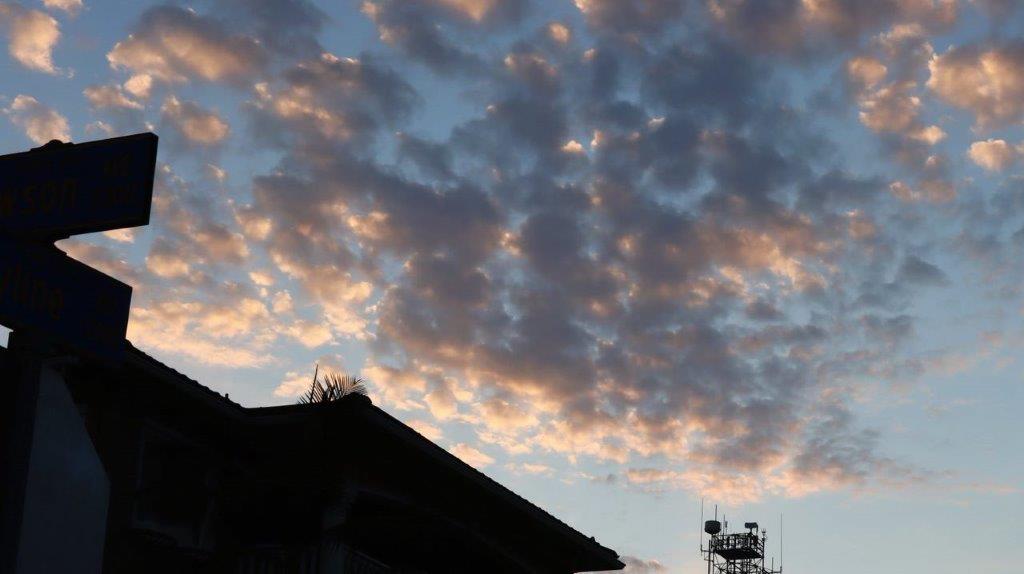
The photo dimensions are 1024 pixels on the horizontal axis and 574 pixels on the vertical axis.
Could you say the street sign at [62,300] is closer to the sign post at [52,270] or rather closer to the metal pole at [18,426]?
Answer: the sign post at [52,270]

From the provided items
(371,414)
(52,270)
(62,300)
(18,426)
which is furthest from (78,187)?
(371,414)

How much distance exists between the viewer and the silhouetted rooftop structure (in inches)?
665

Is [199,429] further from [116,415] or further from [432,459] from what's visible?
[432,459]

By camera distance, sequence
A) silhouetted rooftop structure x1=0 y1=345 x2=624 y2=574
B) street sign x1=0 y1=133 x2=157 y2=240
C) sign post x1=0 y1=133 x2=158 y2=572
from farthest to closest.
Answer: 1. silhouetted rooftop structure x1=0 y1=345 x2=624 y2=574
2. street sign x1=0 y1=133 x2=157 y2=240
3. sign post x1=0 y1=133 x2=158 y2=572

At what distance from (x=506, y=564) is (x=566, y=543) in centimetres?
359

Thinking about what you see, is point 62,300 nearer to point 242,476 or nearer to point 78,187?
point 78,187

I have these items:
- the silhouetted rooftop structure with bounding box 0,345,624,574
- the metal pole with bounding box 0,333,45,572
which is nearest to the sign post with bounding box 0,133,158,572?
the metal pole with bounding box 0,333,45,572

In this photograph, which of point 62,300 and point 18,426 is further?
point 62,300

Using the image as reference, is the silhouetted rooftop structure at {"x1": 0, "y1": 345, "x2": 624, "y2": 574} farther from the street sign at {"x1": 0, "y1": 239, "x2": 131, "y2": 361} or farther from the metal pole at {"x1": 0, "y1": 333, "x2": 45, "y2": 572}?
the metal pole at {"x1": 0, "y1": 333, "x2": 45, "y2": 572}

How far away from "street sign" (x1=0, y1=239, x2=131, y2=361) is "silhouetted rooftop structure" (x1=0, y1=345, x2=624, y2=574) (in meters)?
9.23

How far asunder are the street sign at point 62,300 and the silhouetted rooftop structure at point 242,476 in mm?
9227

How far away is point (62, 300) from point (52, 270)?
220 millimetres

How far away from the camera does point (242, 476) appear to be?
62.1 ft

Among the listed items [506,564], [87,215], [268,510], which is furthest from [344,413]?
[87,215]
